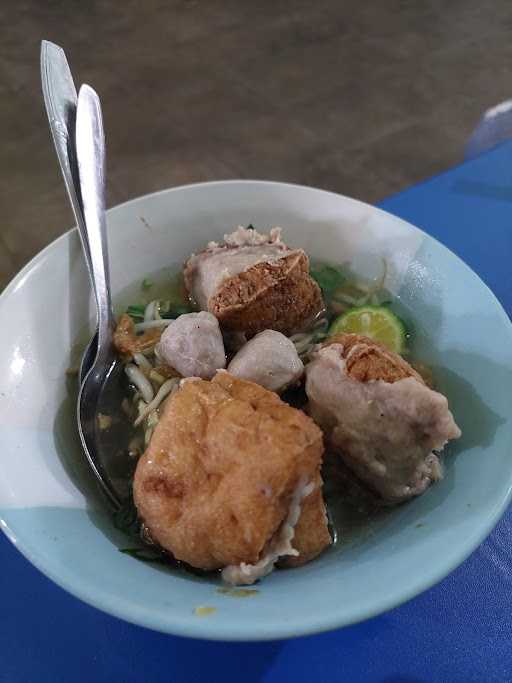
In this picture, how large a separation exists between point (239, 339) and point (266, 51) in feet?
11.1

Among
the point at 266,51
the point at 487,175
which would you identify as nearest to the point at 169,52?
the point at 266,51

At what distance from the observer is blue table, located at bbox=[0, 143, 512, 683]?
3.59 ft

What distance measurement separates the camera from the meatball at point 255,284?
136cm

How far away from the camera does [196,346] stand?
126cm

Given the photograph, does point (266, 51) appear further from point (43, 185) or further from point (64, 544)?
point (64, 544)

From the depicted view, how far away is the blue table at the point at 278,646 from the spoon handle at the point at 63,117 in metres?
0.72

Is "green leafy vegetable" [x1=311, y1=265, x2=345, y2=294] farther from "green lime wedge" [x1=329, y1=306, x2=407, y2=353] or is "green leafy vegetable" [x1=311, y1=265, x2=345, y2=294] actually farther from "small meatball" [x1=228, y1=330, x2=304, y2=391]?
"small meatball" [x1=228, y1=330, x2=304, y2=391]

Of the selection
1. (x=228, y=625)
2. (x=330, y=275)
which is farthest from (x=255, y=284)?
(x=228, y=625)

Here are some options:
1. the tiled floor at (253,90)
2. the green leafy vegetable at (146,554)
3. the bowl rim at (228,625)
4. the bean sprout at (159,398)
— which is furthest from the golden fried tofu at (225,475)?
the tiled floor at (253,90)

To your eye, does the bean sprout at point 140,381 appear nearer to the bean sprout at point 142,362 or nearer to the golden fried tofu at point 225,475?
the bean sprout at point 142,362

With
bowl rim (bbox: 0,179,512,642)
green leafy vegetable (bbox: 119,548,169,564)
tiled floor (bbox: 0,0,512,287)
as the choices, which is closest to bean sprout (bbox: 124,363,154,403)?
green leafy vegetable (bbox: 119,548,169,564)

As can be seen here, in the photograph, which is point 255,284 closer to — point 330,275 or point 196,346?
point 196,346

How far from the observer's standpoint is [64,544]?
97 cm

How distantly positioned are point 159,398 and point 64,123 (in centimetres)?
68
